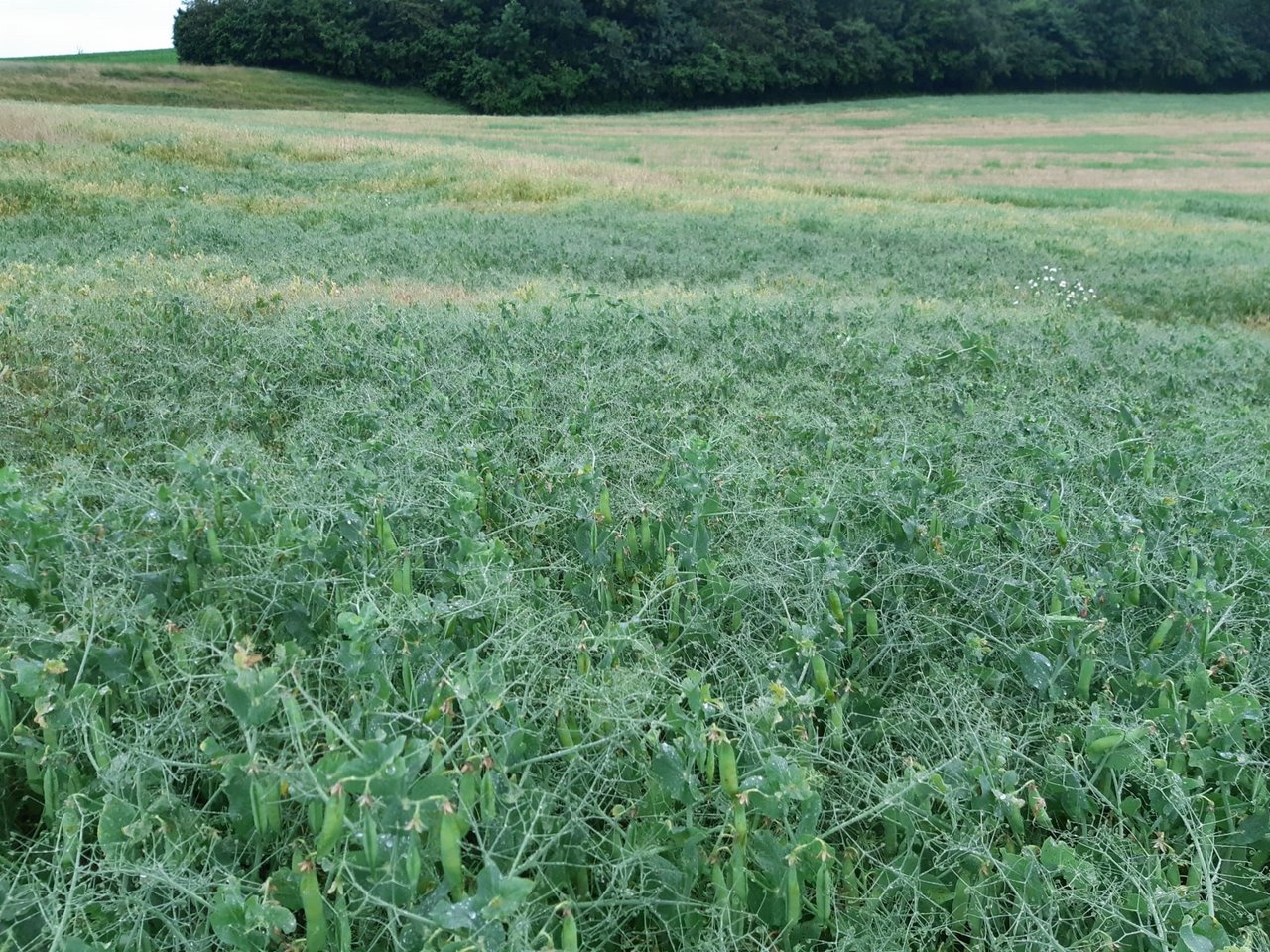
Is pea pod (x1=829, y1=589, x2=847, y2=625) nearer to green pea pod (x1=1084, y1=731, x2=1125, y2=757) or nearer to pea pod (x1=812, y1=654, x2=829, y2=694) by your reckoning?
pea pod (x1=812, y1=654, x2=829, y2=694)

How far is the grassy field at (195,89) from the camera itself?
33.3 meters

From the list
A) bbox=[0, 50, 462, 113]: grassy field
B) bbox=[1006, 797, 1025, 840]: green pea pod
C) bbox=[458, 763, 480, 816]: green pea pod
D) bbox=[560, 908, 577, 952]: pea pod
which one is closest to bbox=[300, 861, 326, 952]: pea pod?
bbox=[458, 763, 480, 816]: green pea pod

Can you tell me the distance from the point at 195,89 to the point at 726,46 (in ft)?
87.6

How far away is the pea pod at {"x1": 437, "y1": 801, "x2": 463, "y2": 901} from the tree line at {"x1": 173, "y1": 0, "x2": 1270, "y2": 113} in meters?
46.9

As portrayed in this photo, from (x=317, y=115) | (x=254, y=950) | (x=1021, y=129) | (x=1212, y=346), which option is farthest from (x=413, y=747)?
(x=1021, y=129)

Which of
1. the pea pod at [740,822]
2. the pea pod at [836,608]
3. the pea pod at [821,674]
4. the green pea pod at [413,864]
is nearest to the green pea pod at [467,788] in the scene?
the green pea pod at [413,864]

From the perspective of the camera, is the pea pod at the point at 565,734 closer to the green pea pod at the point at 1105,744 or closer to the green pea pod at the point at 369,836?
the green pea pod at the point at 369,836

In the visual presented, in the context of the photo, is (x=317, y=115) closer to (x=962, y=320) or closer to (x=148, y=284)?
(x=148, y=284)

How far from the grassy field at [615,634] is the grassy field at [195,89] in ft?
109

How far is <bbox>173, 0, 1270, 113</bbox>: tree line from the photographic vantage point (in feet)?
147

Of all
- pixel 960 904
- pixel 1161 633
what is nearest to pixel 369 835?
pixel 960 904

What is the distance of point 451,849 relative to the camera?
4.83ft

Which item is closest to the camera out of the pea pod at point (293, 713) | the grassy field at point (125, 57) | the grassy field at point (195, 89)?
the pea pod at point (293, 713)

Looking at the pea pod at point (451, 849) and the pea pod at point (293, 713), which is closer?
the pea pod at point (451, 849)
